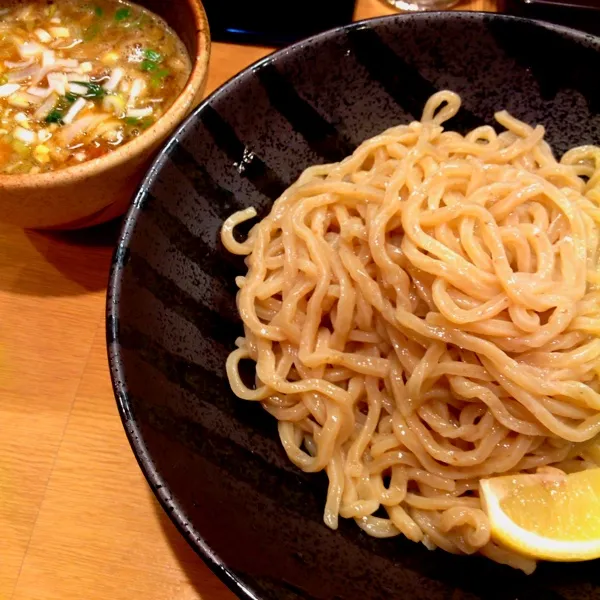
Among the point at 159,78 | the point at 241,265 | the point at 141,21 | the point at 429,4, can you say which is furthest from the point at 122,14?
the point at 429,4

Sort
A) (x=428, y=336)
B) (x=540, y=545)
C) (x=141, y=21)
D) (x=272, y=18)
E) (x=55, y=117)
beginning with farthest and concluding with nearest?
(x=272, y=18)
(x=141, y=21)
(x=55, y=117)
(x=428, y=336)
(x=540, y=545)

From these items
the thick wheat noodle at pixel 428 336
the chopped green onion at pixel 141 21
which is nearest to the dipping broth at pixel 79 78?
the chopped green onion at pixel 141 21

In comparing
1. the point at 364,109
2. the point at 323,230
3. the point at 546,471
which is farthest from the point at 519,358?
the point at 364,109

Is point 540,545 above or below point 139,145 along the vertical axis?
below

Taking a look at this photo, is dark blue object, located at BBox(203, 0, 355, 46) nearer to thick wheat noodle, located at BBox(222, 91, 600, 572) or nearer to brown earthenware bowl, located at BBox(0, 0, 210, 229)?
brown earthenware bowl, located at BBox(0, 0, 210, 229)

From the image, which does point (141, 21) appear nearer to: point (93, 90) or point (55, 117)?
point (93, 90)

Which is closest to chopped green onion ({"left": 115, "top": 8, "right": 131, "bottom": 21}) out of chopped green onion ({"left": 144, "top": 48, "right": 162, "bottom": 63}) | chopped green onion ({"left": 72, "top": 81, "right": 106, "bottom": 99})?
chopped green onion ({"left": 144, "top": 48, "right": 162, "bottom": 63})
